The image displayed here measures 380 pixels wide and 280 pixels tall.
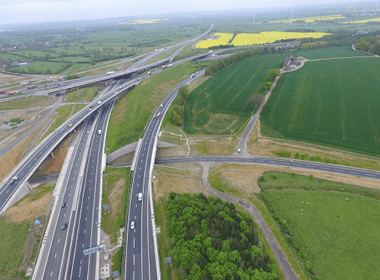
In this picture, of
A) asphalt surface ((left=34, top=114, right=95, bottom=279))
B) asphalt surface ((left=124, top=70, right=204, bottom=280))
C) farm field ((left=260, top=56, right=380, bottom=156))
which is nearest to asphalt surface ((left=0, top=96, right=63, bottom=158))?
asphalt surface ((left=34, top=114, right=95, bottom=279))

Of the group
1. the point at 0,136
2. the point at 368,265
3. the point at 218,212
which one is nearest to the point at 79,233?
the point at 218,212

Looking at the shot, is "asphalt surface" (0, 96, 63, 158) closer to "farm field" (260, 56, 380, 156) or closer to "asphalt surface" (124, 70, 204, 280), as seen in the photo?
"asphalt surface" (124, 70, 204, 280)

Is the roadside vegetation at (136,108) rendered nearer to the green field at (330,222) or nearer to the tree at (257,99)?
the tree at (257,99)

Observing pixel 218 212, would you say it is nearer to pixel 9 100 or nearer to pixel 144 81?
pixel 144 81

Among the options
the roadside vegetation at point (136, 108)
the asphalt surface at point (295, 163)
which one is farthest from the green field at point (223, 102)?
the roadside vegetation at point (136, 108)

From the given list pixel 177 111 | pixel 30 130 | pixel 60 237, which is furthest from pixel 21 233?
pixel 177 111
